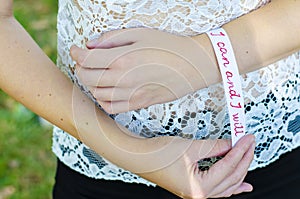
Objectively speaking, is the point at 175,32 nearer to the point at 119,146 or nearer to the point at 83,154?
the point at 119,146

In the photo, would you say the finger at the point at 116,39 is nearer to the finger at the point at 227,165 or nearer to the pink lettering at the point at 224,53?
the pink lettering at the point at 224,53

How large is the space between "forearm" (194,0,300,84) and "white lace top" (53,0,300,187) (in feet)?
0.11

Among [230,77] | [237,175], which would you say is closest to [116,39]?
[230,77]

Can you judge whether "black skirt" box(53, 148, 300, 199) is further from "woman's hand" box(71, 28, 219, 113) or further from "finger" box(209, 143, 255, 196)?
"woman's hand" box(71, 28, 219, 113)

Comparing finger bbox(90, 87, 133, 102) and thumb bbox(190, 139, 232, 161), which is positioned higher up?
finger bbox(90, 87, 133, 102)

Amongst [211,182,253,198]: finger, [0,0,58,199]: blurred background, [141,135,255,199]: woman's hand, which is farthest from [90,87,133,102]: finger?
[0,0,58,199]: blurred background

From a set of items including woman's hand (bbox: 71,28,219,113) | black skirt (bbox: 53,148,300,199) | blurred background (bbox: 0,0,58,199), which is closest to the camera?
woman's hand (bbox: 71,28,219,113)

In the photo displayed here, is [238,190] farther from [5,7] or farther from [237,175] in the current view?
[5,7]

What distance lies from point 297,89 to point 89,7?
0.46 metres

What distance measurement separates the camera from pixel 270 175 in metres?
1.40

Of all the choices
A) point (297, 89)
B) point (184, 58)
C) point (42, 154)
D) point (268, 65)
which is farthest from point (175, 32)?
point (42, 154)

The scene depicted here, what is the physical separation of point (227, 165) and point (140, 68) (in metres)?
0.24

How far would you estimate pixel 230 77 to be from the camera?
1222mm

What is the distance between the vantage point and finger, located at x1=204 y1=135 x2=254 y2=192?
1229 mm
